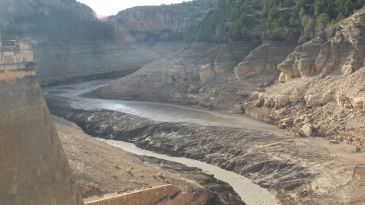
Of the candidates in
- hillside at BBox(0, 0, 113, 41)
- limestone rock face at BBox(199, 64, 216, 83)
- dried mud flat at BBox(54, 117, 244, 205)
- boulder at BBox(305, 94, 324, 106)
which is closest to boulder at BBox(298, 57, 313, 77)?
boulder at BBox(305, 94, 324, 106)

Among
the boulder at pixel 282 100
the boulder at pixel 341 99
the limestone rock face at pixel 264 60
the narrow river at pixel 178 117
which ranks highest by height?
the limestone rock face at pixel 264 60

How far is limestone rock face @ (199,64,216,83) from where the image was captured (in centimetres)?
6600

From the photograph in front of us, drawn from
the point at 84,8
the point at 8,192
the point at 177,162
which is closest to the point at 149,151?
the point at 177,162

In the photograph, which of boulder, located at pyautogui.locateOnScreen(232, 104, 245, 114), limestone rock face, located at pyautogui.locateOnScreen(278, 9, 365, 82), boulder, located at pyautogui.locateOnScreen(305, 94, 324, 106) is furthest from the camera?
boulder, located at pyautogui.locateOnScreen(232, 104, 245, 114)

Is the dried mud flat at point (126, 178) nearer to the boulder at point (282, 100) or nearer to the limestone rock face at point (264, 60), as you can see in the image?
the boulder at point (282, 100)

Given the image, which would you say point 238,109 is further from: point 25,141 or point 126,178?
point 25,141

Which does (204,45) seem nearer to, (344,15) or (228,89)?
(228,89)

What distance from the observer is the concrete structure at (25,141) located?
1802cm

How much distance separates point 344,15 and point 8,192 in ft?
144

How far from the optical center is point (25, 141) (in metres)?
18.4

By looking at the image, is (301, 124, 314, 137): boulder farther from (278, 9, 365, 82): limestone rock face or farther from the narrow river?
(278, 9, 365, 82): limestone rock face

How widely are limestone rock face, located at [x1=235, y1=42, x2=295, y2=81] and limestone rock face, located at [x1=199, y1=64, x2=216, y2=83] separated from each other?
18.0ft

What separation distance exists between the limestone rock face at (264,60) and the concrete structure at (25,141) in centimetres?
4152

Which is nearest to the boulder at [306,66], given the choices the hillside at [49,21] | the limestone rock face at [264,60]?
the limestone rock face at [264,60]
